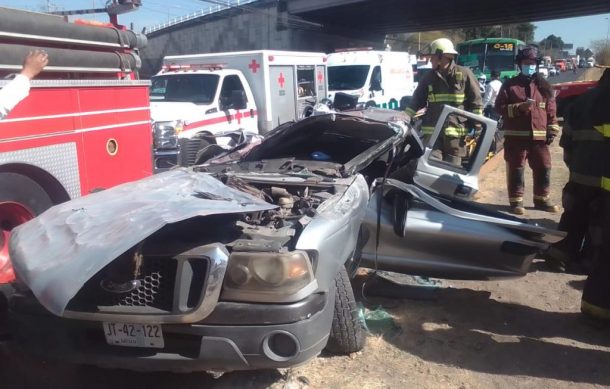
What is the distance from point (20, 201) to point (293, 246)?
101 inches

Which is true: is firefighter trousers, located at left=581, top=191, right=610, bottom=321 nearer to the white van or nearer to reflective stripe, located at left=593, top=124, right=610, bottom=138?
reflective stripe, located at left=593, top=124, right=610, bottom=138

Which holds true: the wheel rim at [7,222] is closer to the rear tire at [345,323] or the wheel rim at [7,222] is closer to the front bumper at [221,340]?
the front bumper at [221,340]

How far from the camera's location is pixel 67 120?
4426mm

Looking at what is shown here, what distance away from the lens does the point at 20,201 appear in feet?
13.5

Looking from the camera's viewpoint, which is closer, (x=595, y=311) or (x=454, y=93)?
(x=595, y=311)

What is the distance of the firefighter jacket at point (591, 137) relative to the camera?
3707 millimetres

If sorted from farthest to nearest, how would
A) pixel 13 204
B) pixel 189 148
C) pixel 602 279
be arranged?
pixel 189 148 < pixel 13 204 < pixel 602 279

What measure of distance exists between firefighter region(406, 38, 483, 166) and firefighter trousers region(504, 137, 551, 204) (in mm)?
701

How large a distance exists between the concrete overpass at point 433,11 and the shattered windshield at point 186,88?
27.0 metres

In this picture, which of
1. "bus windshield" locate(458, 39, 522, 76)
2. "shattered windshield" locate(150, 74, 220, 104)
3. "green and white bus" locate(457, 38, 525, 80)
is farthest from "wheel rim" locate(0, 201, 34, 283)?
"bus windshield" locate(458, 39, 522, 76)

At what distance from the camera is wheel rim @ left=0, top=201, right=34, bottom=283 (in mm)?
4043

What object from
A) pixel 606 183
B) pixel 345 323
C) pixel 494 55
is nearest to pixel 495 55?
pixel 494 55

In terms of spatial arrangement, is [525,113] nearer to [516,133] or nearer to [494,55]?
[516,133]

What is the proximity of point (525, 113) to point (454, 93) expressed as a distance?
914 mm
